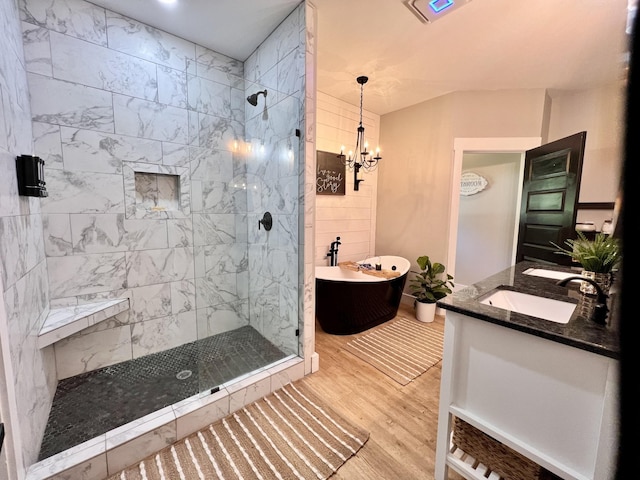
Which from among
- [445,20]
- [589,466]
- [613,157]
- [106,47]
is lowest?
[589,466]

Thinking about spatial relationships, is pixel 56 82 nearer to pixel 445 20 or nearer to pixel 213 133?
pixel 213 133

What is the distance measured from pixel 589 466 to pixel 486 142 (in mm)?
2954

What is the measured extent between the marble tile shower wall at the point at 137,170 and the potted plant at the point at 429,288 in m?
1.82

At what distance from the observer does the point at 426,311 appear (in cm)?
309

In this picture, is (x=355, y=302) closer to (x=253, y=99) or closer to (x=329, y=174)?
(x=329, y=174)

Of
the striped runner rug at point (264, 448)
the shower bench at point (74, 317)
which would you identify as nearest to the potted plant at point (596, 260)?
the striped runner rug at point (264, 448)

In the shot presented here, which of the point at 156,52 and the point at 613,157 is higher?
the point at 156,52

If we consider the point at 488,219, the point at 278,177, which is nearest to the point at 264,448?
the point at 278,177

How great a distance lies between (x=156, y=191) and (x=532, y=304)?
284 centimetres

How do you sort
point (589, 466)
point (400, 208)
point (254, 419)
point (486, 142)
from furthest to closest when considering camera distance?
point (400, 208), point (486, 142), point (254, 419), point (589, 466)

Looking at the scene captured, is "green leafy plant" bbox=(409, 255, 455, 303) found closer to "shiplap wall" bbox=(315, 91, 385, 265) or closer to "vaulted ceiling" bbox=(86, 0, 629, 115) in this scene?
"shiplap wall" bbox=(315, 91, 385, 265)

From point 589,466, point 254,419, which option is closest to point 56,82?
point 254,419

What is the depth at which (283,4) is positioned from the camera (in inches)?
74.1

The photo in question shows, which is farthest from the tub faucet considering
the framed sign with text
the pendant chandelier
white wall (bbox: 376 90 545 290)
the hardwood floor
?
the hardwood floor
